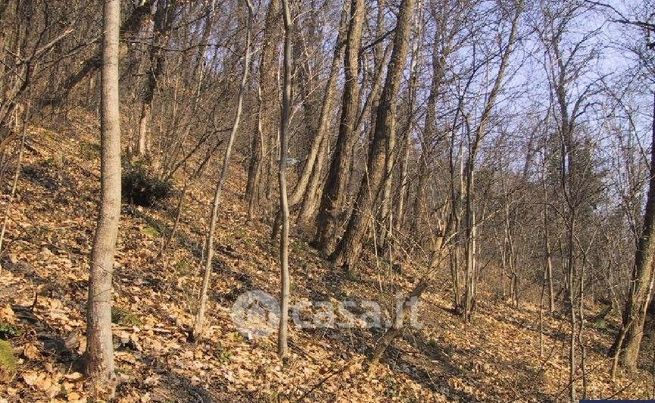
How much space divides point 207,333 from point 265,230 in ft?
17.8

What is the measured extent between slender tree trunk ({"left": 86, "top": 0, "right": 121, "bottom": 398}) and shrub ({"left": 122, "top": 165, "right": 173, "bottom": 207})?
5096mm

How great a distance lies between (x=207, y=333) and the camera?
18.7 ft

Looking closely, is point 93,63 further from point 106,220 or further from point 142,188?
point 106,220

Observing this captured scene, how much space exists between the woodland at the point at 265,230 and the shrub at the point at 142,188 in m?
0.03

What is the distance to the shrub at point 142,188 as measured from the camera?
8.87m

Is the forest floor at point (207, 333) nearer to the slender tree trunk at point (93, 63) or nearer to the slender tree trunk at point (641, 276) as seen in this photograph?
the slender tree trunk at point (641, 276)

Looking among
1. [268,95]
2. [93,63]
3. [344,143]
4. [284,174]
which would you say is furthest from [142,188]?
[284,174]

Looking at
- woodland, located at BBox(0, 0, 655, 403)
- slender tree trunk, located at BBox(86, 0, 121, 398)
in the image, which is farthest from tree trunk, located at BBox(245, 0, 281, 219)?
slender tree trunk, located at BBox(86, 0, 121, 398)

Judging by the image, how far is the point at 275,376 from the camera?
540 cm

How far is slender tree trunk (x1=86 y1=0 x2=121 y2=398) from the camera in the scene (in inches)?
151

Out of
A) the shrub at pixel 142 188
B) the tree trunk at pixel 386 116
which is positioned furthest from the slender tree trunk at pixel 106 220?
the tree trunk at pixel 386 116

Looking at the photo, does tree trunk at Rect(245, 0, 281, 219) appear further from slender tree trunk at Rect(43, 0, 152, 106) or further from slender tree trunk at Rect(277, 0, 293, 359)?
slender tree trunk at Rect(43, 0, 152, 106)

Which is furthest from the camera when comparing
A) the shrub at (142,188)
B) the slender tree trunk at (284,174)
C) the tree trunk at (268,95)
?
the shrub at (142,188)

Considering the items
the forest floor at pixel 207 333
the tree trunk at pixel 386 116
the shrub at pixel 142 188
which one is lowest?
the forest floor at pixel 207 333
